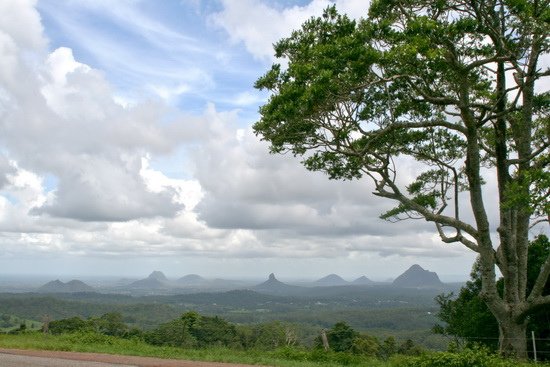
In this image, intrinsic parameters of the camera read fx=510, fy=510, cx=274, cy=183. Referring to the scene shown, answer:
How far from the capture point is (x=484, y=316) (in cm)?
3055

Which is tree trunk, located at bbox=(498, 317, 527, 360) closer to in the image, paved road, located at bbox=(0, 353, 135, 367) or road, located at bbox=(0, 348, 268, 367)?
road, located at bbox=(0, 348, 268, 367)

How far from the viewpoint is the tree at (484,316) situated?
26.9m

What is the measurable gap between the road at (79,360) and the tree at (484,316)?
13187 mm

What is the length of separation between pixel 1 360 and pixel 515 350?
16061mm

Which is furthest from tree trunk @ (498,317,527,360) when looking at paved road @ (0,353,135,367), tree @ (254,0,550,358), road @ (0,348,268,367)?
paved road @ (0,353,135,367)

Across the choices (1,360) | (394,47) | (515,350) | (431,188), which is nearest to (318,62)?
(394,47)

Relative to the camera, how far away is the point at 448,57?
15.4 metres

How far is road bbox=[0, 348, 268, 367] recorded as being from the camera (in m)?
13.8

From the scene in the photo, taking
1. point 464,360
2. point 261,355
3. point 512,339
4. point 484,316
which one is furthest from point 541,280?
point 484,316

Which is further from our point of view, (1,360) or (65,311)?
(65,311)

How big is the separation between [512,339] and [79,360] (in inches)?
547

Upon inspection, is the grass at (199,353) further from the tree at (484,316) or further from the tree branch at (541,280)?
the tree at (484,316)

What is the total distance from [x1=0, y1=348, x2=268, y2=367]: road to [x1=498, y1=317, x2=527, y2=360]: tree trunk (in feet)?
30.1

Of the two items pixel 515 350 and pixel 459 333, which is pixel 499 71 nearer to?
pixel 515 350
